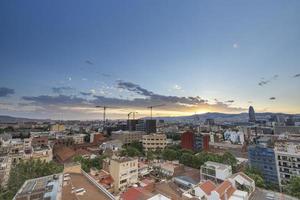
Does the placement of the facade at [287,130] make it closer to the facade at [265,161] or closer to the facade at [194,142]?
the facade at [194,142]

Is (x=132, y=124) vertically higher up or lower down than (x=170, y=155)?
higher up

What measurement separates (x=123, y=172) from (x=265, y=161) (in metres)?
20.4

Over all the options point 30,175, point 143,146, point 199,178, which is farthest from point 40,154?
point 199,178

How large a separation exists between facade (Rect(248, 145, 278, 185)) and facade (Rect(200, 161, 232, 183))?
31.4ft

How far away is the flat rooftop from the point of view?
9.40 m

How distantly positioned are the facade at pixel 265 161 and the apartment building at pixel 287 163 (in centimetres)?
58

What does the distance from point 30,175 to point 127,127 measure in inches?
2680

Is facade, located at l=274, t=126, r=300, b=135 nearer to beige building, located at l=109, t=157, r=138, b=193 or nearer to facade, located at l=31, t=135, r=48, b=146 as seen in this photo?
beige building, located at l=109, t=157, r=138, b=193

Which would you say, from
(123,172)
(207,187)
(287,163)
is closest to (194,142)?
(287,163)

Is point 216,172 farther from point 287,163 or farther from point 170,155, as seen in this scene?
point 170,155

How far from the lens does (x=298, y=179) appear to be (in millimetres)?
16391

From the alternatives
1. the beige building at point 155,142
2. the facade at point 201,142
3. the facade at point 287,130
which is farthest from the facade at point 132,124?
the facade at point 287,130

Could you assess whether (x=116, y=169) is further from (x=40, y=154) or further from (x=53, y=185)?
(x=40, y=154)

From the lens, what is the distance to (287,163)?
23938 millimetres
